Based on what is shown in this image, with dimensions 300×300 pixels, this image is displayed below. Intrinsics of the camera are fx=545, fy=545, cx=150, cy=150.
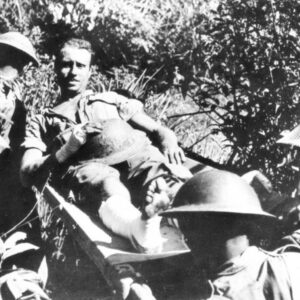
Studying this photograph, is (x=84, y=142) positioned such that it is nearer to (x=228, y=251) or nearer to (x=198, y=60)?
(x=198, y=60)

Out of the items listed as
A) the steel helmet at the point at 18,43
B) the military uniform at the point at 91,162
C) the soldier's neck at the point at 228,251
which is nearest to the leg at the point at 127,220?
the military uniform at the point at 91,162

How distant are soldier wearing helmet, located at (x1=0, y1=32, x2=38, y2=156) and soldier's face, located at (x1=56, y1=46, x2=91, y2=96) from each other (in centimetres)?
35

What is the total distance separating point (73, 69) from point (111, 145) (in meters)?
0.80

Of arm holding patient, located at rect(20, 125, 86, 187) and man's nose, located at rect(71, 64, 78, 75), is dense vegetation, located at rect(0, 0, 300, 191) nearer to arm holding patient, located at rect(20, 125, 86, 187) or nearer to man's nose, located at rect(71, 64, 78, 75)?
man's nose, located at rect(71, 64, 78, 75)

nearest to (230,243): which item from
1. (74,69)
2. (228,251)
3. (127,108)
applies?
(228,251)

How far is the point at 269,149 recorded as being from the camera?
388 cm

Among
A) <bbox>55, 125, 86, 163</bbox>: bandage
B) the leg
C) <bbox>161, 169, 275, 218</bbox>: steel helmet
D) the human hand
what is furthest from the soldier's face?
<bbox>161, 169, 275, 218</bbox>: steel helmet

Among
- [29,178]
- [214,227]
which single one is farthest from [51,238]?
[214,227]

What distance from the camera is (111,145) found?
11.6ft

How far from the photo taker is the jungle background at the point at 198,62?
374 centimetres

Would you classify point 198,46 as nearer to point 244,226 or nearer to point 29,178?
point 29,178

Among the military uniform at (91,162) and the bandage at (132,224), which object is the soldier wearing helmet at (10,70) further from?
the bandage at (132,224)

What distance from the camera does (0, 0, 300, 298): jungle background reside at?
12.3 ft

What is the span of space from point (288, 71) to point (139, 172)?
127 cm
